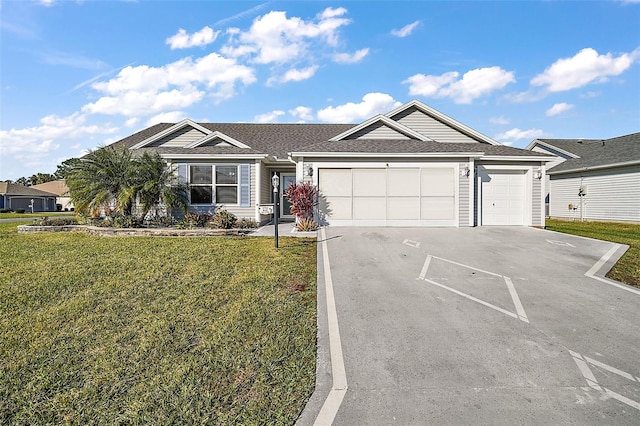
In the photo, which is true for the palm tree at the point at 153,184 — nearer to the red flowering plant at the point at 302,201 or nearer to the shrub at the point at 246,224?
the shrub at the point at 246,224

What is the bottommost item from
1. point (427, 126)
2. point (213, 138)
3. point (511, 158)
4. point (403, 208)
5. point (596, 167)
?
point (403, 208)

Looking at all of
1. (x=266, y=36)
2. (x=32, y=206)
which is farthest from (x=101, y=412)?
(x=32, y=206)

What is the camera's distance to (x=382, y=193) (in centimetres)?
1239

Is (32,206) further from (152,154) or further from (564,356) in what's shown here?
(564,356)

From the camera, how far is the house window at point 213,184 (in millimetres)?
13023

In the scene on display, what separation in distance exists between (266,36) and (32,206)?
145 feet

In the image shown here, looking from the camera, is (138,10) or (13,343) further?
(138,10)

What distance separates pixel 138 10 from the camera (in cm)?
962

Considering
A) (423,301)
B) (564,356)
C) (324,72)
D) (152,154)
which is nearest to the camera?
(564,356)

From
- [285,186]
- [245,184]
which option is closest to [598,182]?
[285,186]

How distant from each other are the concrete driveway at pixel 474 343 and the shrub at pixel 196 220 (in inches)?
271

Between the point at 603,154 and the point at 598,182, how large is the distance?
237cm

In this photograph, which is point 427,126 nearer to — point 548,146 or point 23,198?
point 548,146

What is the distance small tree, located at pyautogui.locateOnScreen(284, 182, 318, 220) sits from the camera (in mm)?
11670
